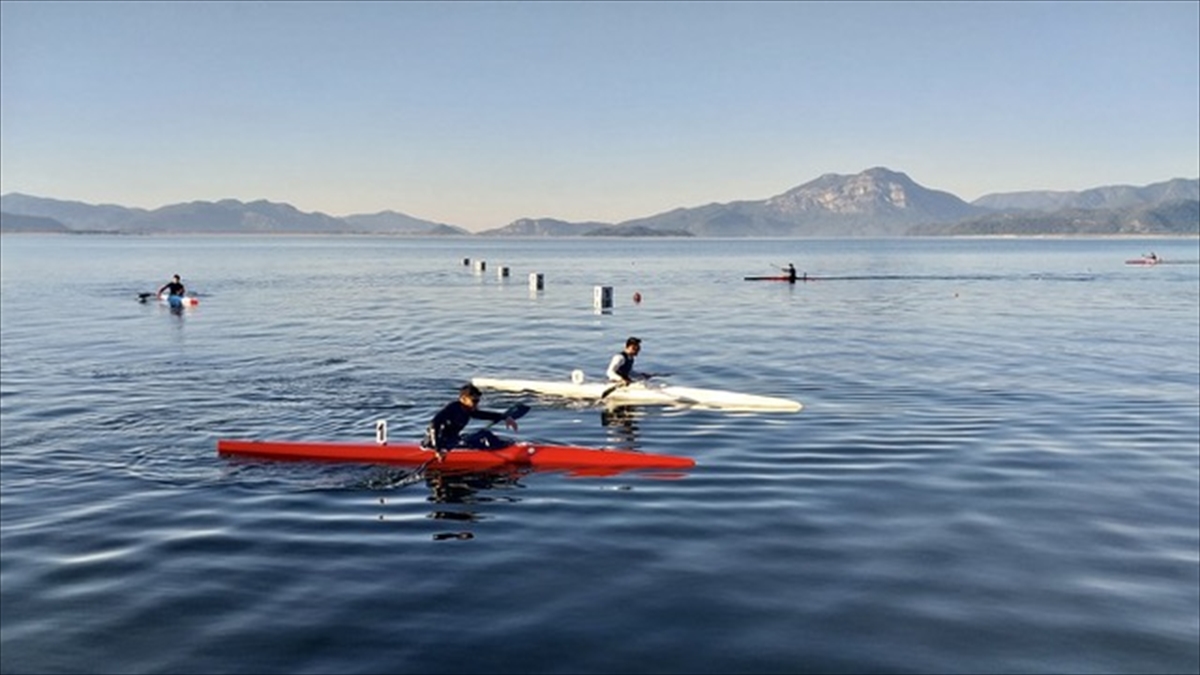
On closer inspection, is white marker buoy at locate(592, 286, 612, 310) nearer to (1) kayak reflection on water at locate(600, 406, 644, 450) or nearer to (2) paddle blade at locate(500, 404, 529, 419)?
(1) kayak reflection on water at locate(600, 406, 644, 450)

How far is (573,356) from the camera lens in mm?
38625

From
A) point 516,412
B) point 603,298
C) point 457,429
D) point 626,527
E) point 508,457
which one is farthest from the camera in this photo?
point 603,298

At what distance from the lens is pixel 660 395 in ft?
87.6

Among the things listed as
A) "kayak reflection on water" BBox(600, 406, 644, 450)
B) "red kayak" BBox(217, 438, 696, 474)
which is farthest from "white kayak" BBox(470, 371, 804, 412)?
"red kayak" BBox(217, 438, 696, 474)

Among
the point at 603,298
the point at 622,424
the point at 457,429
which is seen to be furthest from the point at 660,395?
the point at 603,298

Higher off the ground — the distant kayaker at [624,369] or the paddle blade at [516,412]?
the distant kayaker at [624,369]

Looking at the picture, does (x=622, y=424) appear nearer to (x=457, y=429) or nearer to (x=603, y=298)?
(x=457, y=429)

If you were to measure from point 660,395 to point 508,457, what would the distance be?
25.9 ft

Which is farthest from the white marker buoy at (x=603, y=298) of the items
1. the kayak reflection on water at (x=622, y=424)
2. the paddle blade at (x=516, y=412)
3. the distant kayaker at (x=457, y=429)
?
the distant kayaker at (x=457, y=429)

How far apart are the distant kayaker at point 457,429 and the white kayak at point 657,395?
7368 millimetres

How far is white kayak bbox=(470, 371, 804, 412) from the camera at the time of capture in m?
25.6

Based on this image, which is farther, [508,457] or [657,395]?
[657,395]

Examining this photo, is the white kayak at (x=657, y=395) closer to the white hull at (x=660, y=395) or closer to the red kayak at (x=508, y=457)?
the white hull at (x=660, y=395)

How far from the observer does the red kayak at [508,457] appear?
64.2 feet
